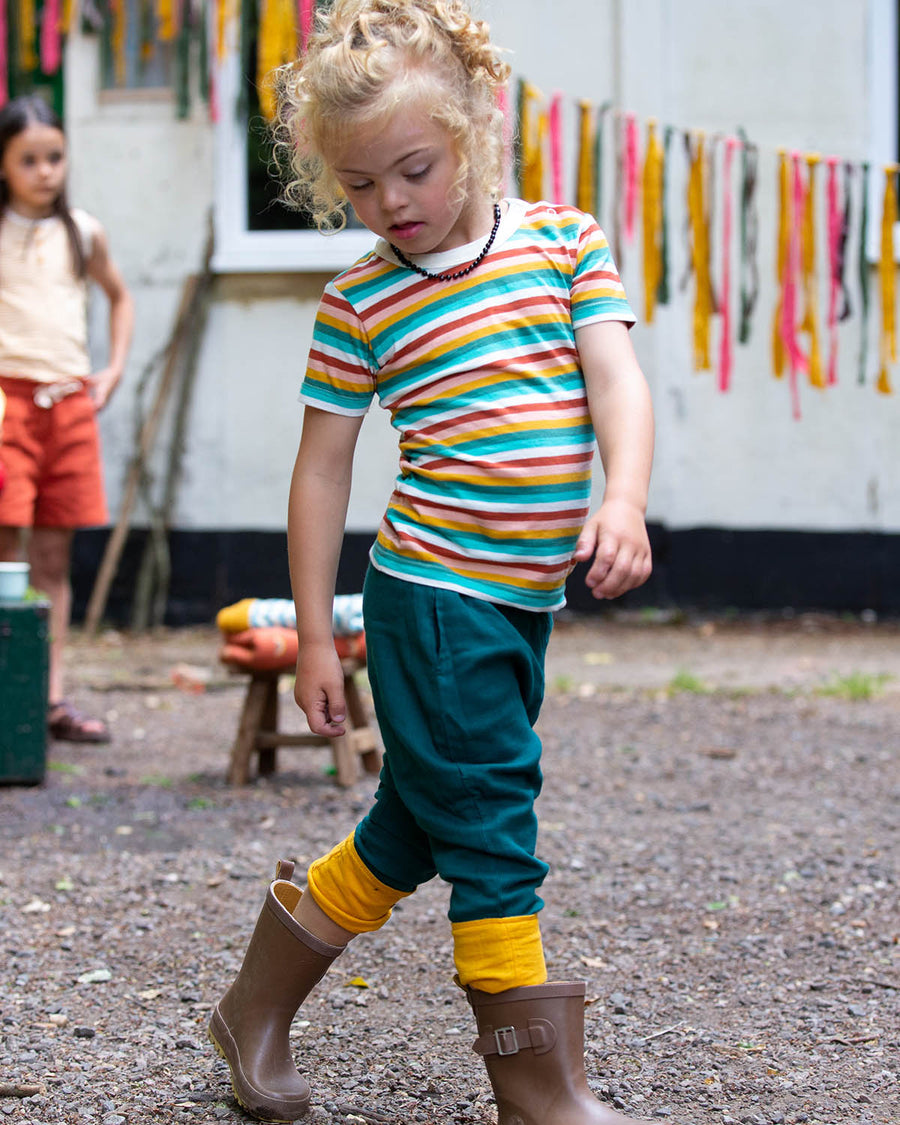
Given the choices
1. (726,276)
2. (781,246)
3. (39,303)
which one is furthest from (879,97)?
(39,303)

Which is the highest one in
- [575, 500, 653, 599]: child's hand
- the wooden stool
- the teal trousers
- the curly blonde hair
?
the curly blonde hair

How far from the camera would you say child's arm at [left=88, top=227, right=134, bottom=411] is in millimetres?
4621

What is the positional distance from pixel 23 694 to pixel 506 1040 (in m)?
2.53

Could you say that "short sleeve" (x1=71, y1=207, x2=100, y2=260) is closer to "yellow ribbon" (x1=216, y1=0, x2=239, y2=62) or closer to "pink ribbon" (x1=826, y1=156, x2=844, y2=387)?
"yellow ribbon" (x1=216, y1=0, x2=239, y2=62)

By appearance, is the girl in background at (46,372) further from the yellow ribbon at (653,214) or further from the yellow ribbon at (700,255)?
the yellow ribbon at (700,255)

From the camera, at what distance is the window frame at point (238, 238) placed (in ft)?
22.9

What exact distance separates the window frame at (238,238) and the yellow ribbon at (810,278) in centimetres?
206

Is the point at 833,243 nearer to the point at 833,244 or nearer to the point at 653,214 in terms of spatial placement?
the point at 833,244

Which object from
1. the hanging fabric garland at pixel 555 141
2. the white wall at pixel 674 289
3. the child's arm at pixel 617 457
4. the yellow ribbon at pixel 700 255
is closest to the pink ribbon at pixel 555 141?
the hanging fabric garland at pixel 555 141

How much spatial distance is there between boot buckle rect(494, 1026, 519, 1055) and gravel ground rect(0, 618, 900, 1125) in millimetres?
269

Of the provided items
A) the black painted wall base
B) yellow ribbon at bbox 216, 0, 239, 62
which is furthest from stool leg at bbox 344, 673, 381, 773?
yellow ribbon at bbox 216, 0, 239, 62

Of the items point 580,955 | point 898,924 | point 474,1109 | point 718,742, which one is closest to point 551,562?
point 474,1109

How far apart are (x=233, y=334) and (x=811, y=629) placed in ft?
10.4

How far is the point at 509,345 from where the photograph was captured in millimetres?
1872
